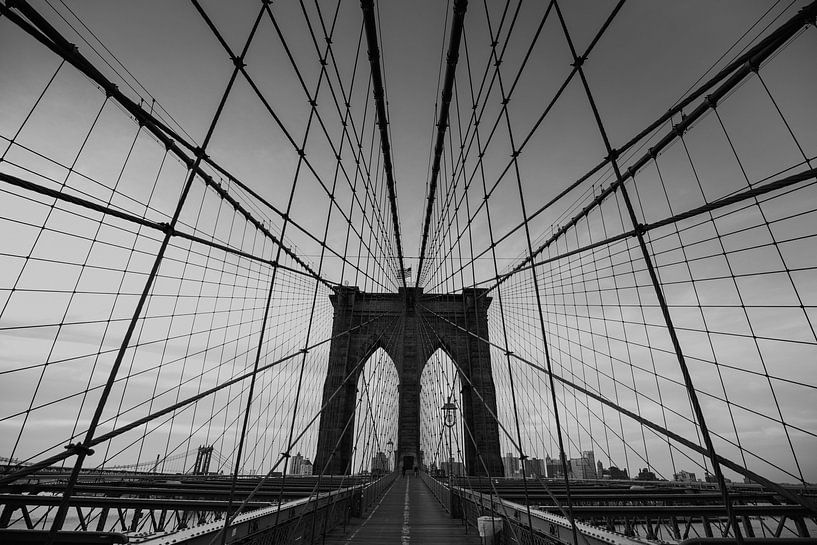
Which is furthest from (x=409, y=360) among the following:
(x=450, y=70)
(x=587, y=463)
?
(x=450, y=70)

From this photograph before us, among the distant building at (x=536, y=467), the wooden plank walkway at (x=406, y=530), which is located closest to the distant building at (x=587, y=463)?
the distant building at (x=536, y=467)

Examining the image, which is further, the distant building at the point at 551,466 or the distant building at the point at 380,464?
the distant building at the point at 380,464

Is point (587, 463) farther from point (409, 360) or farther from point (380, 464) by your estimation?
point (409, 360)

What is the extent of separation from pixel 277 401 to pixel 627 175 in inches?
548

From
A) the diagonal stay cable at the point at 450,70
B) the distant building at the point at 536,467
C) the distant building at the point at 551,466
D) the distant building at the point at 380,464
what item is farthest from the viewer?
the distant building at the point at 380,464

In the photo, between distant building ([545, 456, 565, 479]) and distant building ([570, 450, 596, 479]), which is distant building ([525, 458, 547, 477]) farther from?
distant building ([570, 450, 596, 479])

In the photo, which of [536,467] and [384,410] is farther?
[384,410]

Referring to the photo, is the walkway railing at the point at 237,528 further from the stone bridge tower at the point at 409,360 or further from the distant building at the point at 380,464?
the stone bridge tower at the point at 409,360

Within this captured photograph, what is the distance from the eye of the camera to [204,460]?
17.1 metres

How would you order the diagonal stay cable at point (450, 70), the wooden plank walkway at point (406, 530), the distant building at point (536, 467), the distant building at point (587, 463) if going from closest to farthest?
the wooden plank walkway at point (406, 530) → the distant building at point (536, 467) → the diagonal stay cable at point (450, 70) → the distant building at point (587, 463)

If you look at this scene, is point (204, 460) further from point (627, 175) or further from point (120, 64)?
point (627, 175)

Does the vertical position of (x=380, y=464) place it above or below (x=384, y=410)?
below

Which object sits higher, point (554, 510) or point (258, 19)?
point (258, 19)

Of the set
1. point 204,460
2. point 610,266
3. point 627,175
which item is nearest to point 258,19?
point 627,175
